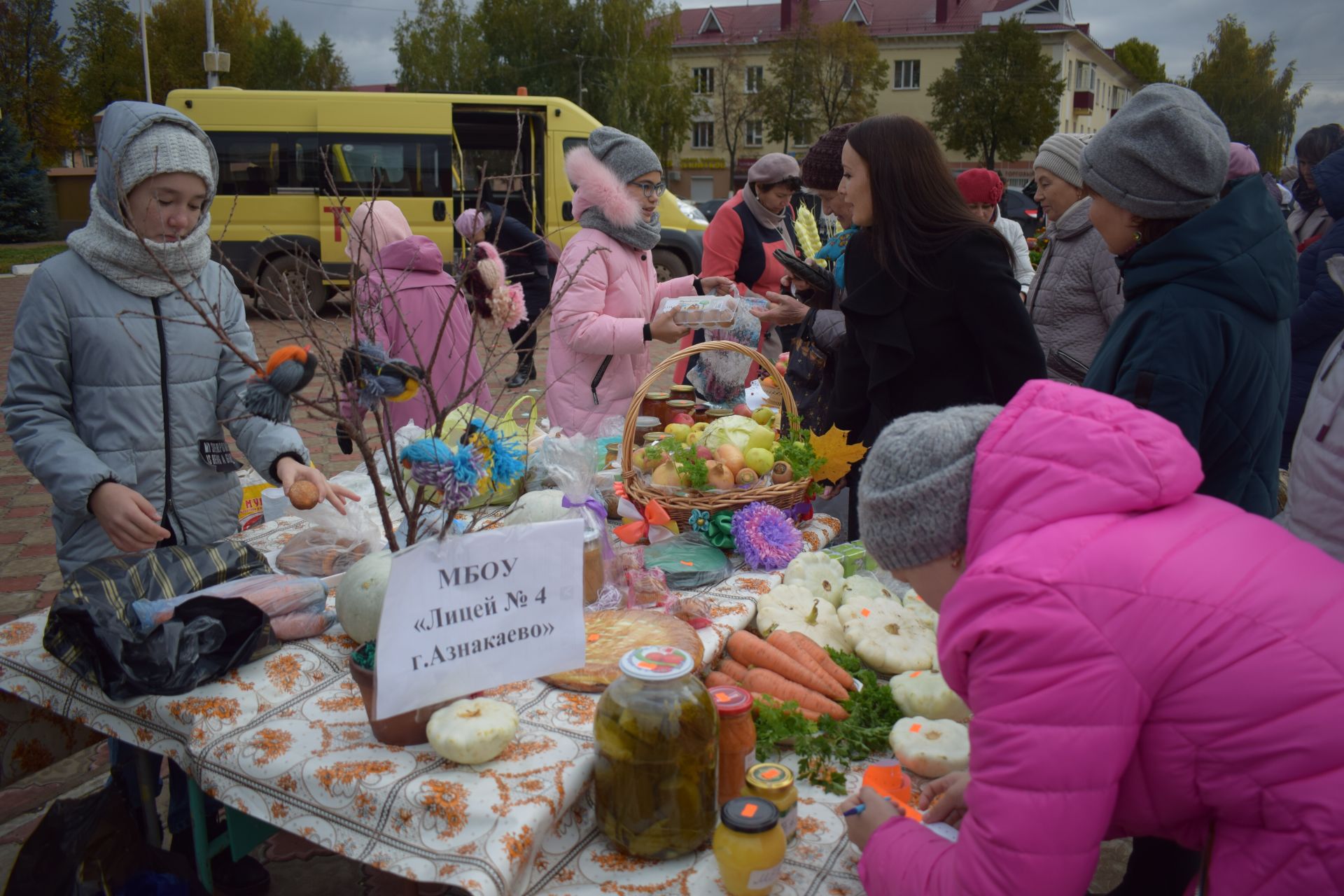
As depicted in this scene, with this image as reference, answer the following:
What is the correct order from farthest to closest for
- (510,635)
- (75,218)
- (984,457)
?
(75,218), (510,635), (984,457)

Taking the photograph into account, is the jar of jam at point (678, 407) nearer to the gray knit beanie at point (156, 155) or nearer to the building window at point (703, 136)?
the gray knit beanie at point (156, 155)

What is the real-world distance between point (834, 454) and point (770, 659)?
85cm

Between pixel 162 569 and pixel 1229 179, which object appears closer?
pixel 162 569

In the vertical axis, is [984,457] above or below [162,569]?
above

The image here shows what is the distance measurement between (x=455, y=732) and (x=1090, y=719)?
36.4 inches

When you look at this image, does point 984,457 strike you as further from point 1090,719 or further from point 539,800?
point 539,800

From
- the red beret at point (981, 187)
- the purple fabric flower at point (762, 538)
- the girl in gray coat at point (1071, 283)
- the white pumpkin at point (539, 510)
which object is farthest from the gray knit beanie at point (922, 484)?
the red beret at point (981, 187)

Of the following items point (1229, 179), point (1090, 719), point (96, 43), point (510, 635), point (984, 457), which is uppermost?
point (96, 43)

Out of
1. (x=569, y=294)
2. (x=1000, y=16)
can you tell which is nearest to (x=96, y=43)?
(x=569, y=294)

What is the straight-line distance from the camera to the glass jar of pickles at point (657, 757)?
53.9 inches

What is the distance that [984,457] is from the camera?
113 cm

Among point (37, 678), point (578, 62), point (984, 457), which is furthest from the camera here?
point (578, 62)

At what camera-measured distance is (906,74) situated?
49.8m

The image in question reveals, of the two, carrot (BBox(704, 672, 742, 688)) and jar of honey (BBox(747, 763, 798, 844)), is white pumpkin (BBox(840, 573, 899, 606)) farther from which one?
jar of honey (BBox(747, 763, 798, 844))
